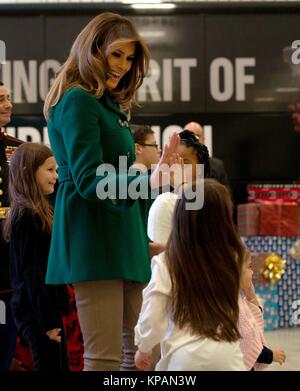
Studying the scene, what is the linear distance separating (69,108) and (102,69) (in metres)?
0.16

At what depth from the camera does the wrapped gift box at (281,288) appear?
6.19 metres

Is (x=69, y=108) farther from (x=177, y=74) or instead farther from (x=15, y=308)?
(x=177, y=74)

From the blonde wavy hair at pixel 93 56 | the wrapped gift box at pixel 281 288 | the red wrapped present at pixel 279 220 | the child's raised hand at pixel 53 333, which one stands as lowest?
the wrapped gift box at pixel 281 288

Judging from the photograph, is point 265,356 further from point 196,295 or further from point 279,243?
point 279,243

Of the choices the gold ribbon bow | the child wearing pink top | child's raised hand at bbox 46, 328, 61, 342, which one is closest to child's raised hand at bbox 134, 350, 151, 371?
the child wearing pink top

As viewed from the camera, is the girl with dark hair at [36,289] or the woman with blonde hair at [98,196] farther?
the girl with dark hair at [36,289]

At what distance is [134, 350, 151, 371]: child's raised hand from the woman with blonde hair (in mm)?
65

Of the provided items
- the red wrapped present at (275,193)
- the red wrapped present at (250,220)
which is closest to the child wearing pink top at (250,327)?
the red wrapped present at (250,220)

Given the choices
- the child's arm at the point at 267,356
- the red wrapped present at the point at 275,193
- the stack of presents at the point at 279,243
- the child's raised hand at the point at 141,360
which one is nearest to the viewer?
the child's raised hand at the point at 141,360

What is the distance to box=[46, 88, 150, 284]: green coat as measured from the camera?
2.16m

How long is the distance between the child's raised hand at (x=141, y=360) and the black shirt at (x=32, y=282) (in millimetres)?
591

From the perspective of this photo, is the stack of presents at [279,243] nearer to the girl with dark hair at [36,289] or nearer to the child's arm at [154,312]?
the girl with dark hair at [36,289]

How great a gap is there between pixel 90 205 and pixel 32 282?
704mm

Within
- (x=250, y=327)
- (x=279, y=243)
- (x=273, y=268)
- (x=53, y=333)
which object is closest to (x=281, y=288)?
(x=273, y=268)
